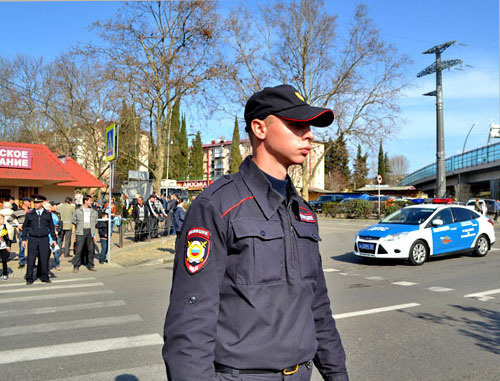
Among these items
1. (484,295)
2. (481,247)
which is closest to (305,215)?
(484,295)

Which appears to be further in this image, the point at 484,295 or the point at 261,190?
the point at 484,295

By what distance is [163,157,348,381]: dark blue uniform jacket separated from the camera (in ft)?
5.13

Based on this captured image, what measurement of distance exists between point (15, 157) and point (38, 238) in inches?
604

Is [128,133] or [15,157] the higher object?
[128,133]

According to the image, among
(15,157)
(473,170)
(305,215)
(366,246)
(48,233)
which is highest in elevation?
(473,170)

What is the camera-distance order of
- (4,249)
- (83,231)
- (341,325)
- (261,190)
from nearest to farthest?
(261,190) < (341,325) < (4,249) < (83,231)

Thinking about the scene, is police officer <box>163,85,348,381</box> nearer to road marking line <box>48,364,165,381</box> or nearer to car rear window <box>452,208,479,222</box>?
road marking line <box>48,364,165,381</box>

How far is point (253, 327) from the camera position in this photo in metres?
1.63

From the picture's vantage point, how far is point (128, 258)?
1378cm

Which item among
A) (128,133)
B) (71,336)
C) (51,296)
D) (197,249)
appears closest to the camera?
(197,249)

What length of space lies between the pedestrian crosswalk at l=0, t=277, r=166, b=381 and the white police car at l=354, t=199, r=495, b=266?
22.2 ft

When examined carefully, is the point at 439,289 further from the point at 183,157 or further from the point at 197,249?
the point at 183,157

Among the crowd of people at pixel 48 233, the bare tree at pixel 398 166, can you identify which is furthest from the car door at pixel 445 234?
the bare tree at pixel 398 166

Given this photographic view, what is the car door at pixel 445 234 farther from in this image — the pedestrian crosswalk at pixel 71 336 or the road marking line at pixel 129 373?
the road marking line at pixel 129 373
